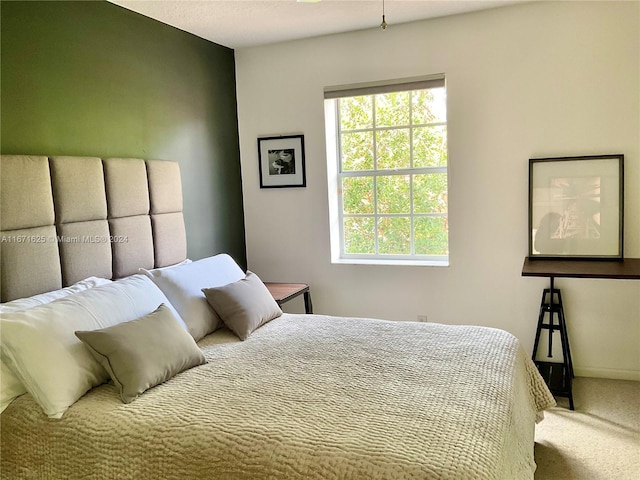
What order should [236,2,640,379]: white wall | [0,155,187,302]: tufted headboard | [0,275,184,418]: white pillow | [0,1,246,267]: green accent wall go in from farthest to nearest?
[236,2,640,379]: white wall
[0,1,246,267]: green accent wall
[0,155,187,302]: tufted headboard
[0,275,184,418]: white pillow

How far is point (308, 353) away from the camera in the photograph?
2424mm

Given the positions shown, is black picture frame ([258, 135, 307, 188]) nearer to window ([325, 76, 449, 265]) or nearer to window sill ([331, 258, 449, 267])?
window ([325, 76, 449, 265])

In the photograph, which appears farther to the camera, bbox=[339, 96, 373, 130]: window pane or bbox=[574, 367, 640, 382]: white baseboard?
bbox=[339, 96, 373, 130]: window pane

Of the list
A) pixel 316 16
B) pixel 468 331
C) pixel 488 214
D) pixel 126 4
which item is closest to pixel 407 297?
pixel 488 214

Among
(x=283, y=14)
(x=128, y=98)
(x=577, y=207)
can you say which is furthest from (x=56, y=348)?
(x=577, y=207)

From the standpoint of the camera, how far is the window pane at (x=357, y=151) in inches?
157

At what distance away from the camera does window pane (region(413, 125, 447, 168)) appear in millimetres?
3775

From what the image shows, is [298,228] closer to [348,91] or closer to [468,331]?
[348,91]

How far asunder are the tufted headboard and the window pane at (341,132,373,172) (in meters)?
1.34

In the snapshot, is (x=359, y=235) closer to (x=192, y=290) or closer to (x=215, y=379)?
(x=192, y=290)

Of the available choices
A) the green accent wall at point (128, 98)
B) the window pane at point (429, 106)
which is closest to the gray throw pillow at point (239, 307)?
the green accent wall at point (128, 98)

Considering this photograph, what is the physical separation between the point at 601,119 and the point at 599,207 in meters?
0.55

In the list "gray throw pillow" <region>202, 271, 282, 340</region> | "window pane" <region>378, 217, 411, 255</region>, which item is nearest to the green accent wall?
"gray throw pillow" <region>202, 271, 282, 340</region>

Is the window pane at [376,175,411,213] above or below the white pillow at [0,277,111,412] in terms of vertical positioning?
above
